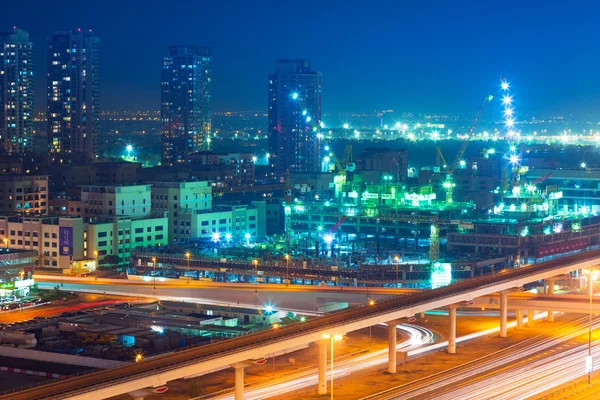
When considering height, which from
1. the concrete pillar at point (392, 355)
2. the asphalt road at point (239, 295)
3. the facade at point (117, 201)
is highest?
the facade at point (117, 201)

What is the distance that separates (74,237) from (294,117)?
76234 millimetres

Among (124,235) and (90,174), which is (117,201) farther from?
(90,174)

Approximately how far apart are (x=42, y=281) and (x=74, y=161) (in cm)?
5007

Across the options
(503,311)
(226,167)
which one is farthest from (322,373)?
(226,167)

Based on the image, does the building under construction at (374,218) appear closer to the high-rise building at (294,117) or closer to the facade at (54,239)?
the facade at (54,239)

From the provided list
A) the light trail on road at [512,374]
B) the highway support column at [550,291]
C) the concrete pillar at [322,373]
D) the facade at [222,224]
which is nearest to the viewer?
the light trail on road at [512,374]

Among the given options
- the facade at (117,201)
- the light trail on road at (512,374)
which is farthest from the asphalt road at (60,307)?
the light trail on road at (512,374)

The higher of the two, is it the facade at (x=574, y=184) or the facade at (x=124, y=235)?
the facade at (x=574, y=184)

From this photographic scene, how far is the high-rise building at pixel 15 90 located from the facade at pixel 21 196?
43.1 meters

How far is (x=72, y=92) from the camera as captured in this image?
11675cm

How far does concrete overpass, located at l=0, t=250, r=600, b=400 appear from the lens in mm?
23906

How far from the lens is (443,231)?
6706 cm

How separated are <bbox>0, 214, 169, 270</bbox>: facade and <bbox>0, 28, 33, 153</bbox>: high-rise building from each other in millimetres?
55273

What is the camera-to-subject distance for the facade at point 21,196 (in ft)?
230
